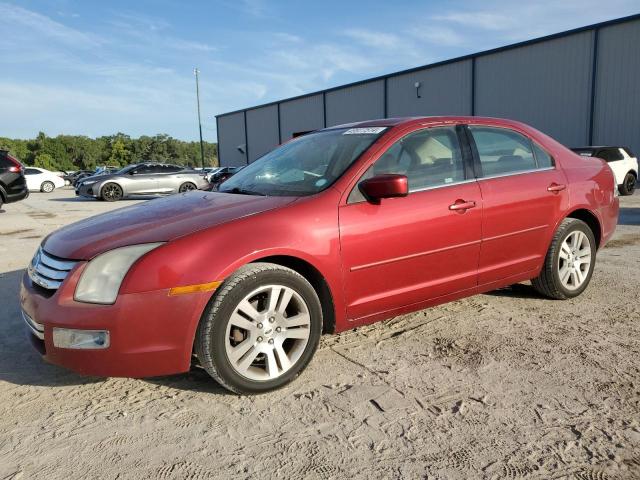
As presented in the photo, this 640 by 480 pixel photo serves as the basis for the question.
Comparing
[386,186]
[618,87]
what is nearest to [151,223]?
[386,186]

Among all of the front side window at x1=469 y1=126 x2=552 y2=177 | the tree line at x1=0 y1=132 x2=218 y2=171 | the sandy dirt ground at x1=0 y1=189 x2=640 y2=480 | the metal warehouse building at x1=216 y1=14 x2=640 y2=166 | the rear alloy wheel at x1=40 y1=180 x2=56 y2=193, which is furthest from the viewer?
the tree line at x1=0 y1=132 x2=218 y2=171

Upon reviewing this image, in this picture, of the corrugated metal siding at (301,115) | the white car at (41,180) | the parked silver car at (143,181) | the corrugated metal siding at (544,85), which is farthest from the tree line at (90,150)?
the parked silver car at (143,181)

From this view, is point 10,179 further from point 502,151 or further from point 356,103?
point 356,103

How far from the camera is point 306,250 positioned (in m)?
2.82

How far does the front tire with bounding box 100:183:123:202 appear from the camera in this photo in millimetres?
16828

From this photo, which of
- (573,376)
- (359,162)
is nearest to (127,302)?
(359,162)

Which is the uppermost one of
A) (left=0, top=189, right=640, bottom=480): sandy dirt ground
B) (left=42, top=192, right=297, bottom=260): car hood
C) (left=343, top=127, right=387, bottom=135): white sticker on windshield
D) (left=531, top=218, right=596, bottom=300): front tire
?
(left=343, top=127, right=387, bottom=135): white sticker on windshield

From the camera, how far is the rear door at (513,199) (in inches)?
143

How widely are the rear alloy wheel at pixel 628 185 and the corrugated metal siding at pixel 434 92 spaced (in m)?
11.4

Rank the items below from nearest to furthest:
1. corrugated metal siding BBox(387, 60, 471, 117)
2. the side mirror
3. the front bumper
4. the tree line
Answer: the front bumper, the side mirror, corrugated metal siding BBox(387, 60, 471, 117), the tree line

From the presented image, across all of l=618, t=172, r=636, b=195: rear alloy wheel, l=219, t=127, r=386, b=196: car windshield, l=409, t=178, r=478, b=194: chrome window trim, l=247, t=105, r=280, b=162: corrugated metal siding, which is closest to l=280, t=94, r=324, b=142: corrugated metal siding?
l=247, t=105, r=280, b=162: corrugated metal siding

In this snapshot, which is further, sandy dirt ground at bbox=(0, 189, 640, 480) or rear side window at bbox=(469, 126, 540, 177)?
rear side window at bbox=(469, 126, 540, 177)

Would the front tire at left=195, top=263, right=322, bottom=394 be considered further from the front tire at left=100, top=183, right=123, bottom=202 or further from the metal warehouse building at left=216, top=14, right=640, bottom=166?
the front tire at left=100, top=183, right=123, bottom=202

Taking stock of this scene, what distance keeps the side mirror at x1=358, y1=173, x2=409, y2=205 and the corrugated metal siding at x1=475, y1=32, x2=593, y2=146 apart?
20600 millimetres
